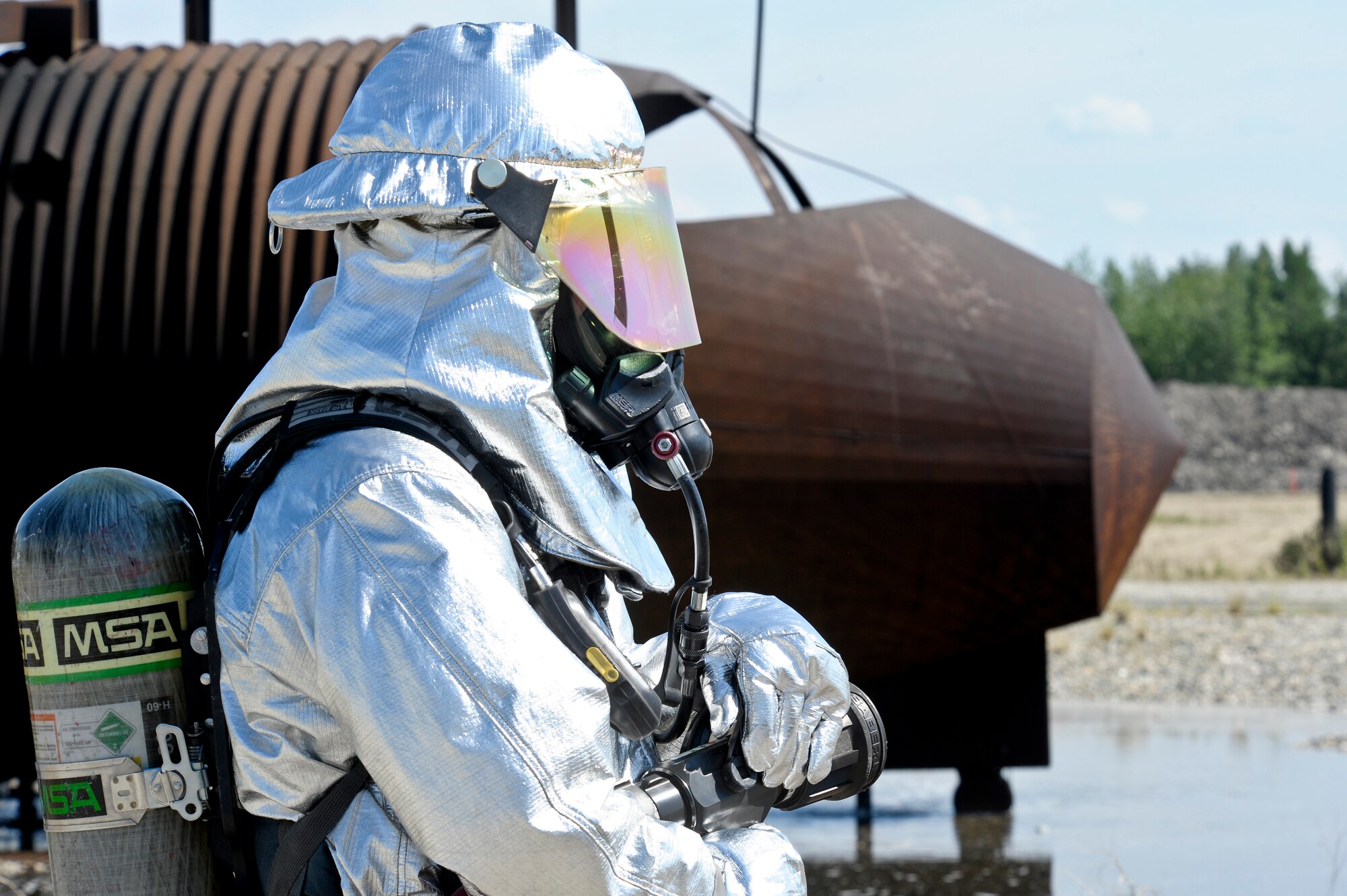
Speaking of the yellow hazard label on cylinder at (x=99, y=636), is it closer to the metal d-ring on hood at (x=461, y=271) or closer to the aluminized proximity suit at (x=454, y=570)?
the aluminized proximity suit at (x=454, y=570)

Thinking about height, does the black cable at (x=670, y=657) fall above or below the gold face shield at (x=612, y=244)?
below

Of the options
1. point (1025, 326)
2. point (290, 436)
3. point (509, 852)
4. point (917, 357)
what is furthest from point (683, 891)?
point (1025, 326)

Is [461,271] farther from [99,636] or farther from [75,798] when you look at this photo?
[75,798]

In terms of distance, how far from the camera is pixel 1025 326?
454 cm

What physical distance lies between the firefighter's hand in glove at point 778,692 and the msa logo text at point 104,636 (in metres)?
0.68

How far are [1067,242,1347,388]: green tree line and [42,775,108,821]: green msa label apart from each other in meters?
53.8

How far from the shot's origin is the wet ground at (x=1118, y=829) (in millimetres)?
4355

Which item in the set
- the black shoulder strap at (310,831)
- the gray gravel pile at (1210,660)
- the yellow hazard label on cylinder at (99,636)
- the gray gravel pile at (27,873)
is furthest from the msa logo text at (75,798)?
the gray gravel pile at (1210,660)

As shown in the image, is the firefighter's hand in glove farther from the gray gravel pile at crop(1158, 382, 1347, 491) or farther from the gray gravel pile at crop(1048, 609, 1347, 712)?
the gray gravel pile at crop(1158, 382, 1347, 491)

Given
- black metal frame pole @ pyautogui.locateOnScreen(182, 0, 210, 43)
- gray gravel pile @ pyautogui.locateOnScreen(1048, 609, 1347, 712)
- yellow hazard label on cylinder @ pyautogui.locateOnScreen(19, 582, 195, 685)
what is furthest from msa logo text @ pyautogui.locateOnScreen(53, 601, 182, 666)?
gray gravel pile @ pyautogui.locateOnScreen(1048, 609, 1347, 712)

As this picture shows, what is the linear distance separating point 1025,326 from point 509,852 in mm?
3544

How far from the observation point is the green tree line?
55656 mm

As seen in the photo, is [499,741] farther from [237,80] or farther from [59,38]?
[59,38]

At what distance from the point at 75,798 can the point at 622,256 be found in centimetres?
89
